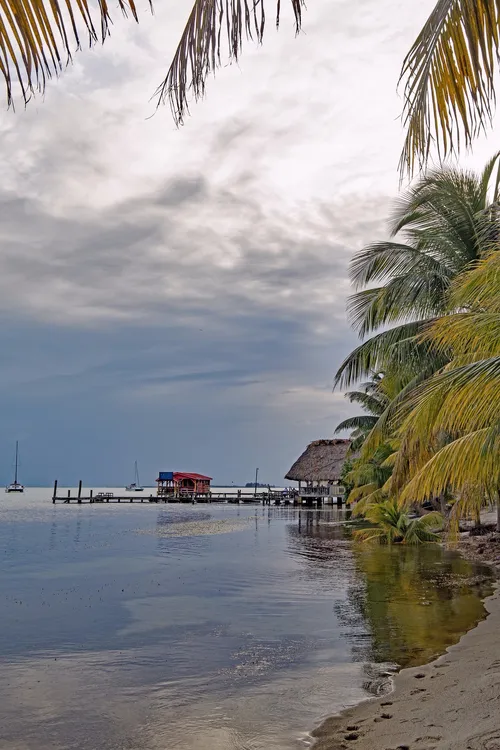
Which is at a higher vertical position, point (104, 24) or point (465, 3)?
point (465, 3)

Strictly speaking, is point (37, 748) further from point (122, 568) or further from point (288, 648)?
point (122, 568)

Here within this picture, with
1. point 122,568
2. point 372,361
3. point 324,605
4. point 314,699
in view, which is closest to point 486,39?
point 314,699

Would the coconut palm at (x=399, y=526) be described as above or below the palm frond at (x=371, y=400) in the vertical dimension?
below

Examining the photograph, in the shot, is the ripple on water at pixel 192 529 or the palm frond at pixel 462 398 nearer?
the palm frond at pixel 462 398

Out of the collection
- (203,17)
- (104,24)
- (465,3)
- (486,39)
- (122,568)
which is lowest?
(122,568)

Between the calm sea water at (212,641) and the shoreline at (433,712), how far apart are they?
0.32 m

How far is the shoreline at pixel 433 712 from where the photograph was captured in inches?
169

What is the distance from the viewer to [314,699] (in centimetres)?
628

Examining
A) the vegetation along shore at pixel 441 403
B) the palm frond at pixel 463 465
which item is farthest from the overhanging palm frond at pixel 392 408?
the palm frond at pixel 463 465

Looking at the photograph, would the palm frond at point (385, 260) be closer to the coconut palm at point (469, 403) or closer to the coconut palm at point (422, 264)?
the coconut palm at point (422, 264)

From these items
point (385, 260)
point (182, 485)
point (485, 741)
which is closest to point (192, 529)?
point (385, 260)

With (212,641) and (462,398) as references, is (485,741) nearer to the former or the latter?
(462,398)

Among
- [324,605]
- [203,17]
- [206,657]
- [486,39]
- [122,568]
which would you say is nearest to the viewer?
[203,17]

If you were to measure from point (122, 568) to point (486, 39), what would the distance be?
17.9 m
